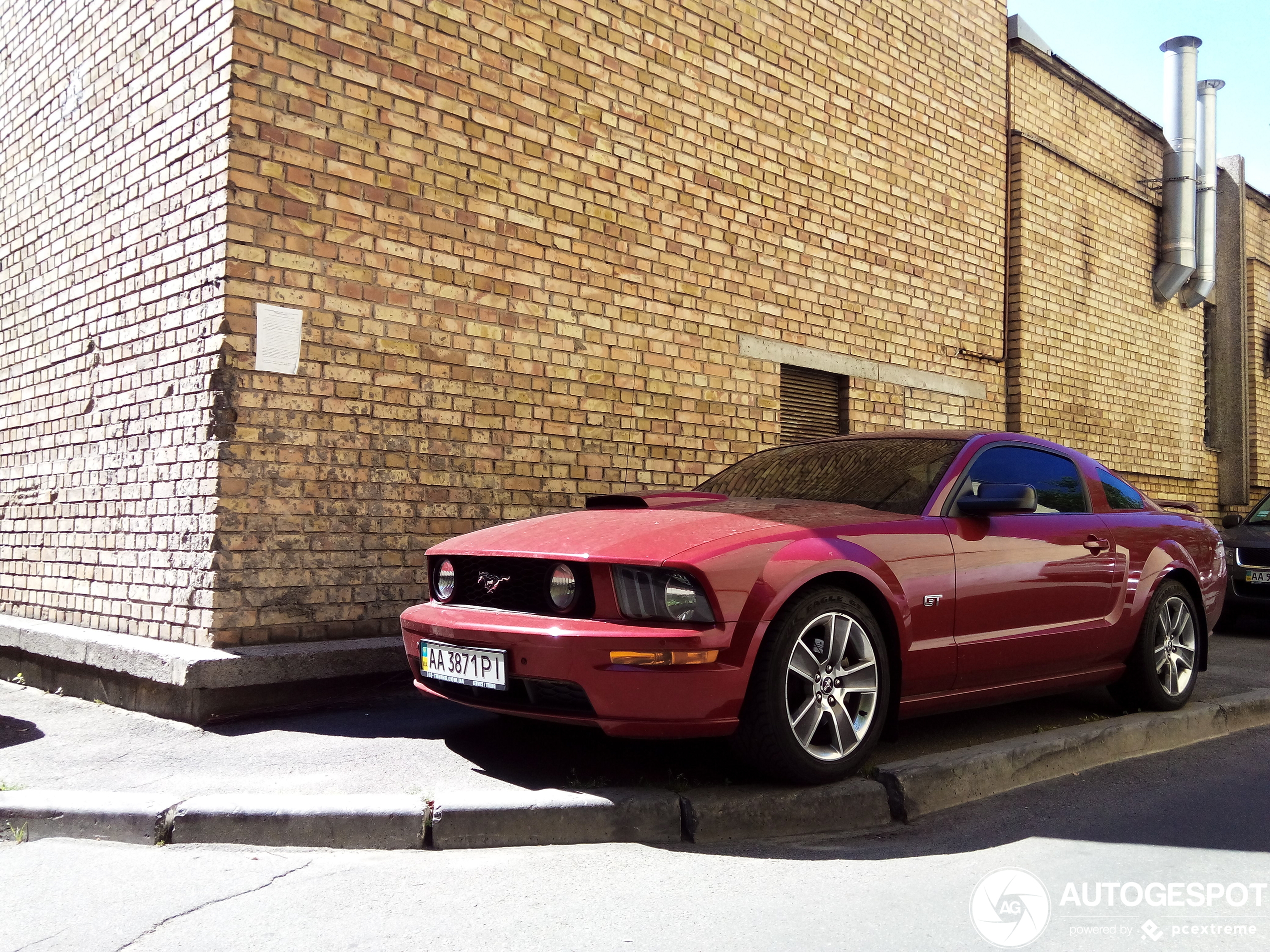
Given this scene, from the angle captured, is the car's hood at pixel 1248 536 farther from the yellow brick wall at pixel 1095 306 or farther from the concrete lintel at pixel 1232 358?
the concrete lintel at pixel 1232 358

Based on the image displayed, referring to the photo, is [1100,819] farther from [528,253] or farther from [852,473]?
[528,253]

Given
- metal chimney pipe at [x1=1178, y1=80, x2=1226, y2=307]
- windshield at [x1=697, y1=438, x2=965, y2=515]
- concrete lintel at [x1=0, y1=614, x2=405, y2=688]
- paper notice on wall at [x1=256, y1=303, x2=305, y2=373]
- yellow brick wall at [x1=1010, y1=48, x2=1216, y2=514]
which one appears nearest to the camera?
windshield at [x1=697, y1=438, x2=965, y2=515]

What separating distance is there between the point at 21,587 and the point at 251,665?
117 inches

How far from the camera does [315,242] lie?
5543 millimetres

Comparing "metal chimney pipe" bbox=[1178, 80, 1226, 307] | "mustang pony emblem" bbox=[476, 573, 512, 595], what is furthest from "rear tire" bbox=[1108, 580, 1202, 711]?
"metal chimney pipe" bbox=[1178, 80, 1226, 307]

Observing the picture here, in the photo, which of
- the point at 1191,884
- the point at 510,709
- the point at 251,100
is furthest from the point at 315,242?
the point at 1191,884

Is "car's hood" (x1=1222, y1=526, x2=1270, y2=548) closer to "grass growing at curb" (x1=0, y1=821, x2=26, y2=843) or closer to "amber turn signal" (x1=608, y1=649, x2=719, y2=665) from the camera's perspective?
"amber turn signal" (x1=608, y1=649, x2=719, y2=665)

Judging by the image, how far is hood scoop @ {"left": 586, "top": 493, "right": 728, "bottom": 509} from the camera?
445cm

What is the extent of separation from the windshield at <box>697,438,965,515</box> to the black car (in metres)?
5.84

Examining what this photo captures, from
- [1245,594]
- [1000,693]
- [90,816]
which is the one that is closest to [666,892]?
[90,816]

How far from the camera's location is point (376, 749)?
4359 mm

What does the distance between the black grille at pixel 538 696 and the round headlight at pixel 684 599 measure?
1.38 ft

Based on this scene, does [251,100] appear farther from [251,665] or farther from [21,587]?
→ [21,587]

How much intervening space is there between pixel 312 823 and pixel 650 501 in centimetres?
188
